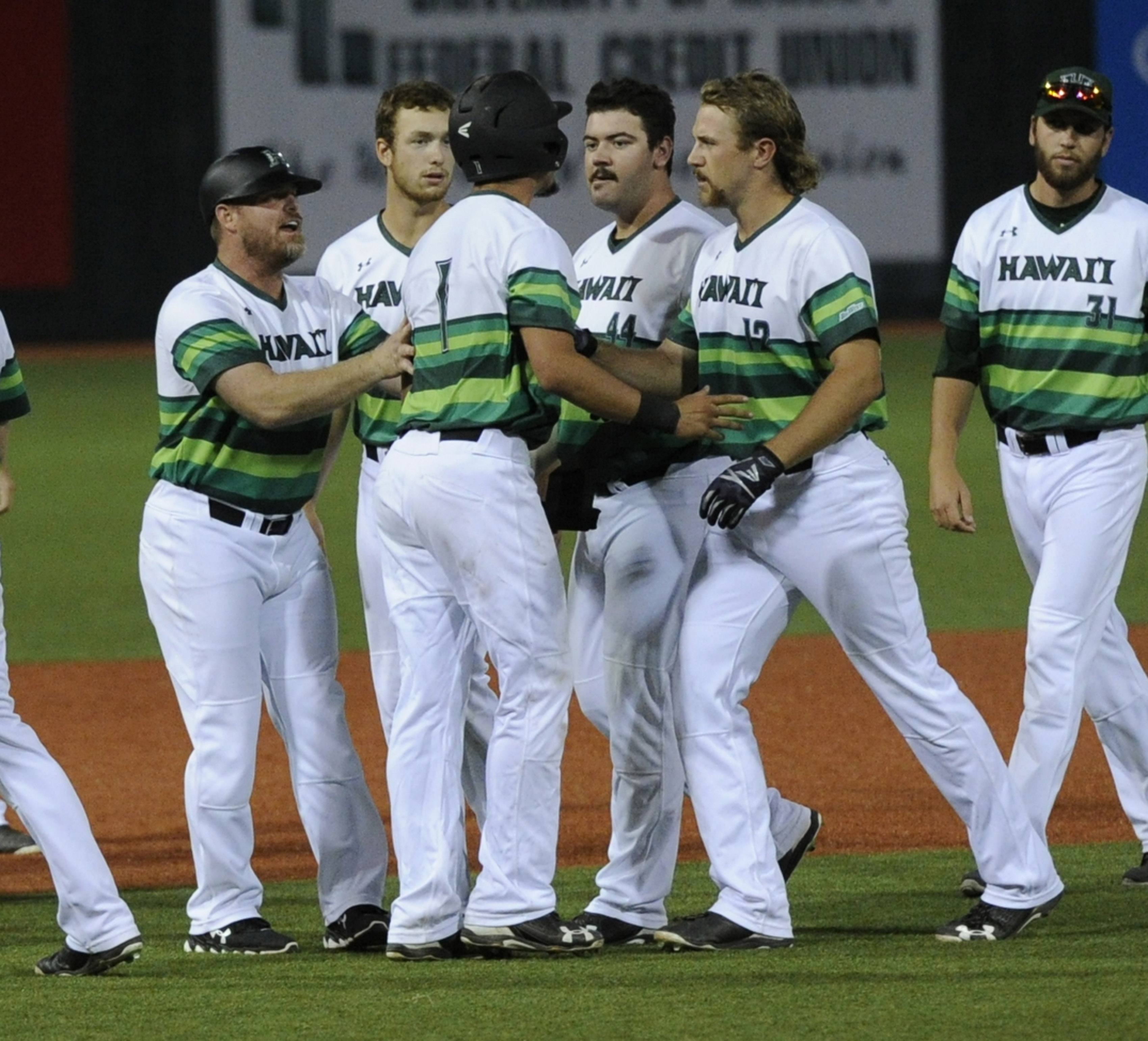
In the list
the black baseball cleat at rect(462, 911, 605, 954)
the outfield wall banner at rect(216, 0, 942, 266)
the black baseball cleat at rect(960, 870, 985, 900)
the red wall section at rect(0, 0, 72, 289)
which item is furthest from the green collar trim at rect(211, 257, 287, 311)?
the red wall section at rect(0, 0, 72, 289)

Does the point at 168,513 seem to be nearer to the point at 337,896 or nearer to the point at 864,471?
the point at 337,896

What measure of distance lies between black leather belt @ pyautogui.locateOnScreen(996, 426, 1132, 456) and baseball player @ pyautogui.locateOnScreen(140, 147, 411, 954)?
177 cm

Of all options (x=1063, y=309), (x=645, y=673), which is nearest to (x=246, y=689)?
(x=645, y=673)

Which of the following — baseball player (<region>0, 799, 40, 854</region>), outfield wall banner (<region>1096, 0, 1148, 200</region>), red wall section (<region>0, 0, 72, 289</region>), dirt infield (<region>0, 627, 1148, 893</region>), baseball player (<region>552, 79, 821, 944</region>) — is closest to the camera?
baseball player (<region>552, 79, 821, 944</region>)

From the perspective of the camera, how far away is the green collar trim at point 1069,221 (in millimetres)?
5543

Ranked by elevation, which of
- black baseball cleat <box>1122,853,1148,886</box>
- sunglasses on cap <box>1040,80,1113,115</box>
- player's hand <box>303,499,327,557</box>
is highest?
sunglasses on cap <box>1040,80,1113,115</box>

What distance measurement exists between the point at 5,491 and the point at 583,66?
1705cm

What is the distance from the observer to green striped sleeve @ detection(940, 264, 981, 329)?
18.4ft

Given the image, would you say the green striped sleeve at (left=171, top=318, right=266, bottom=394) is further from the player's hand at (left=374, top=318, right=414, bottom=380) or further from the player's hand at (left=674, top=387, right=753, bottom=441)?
the player's hand at (left=674, top=387, right=753, bottom=441)

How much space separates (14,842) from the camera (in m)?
6.48

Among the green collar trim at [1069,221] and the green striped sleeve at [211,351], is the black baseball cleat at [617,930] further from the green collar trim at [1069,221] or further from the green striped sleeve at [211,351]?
the green collar trim at [1069,221]

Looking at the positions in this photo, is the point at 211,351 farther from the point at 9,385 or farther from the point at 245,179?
the point at 9,385

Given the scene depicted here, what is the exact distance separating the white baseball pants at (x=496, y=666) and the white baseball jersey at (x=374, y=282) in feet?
2.50

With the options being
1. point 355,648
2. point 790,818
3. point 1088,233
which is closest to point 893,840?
point 790,818
